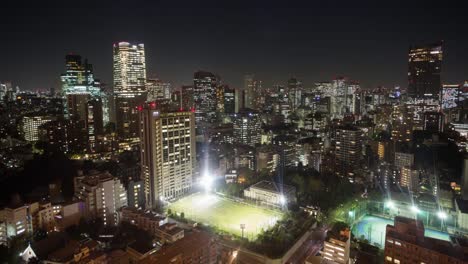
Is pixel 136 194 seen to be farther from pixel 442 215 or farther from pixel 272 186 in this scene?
pixel 442 215

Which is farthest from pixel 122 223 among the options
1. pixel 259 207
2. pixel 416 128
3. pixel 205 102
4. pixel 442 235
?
pixel 205 102

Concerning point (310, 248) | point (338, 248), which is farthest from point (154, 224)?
point (338, 248)

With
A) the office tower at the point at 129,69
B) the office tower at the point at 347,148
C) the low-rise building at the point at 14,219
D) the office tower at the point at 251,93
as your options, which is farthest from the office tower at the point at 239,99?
the low-rise building at the point at 14,219

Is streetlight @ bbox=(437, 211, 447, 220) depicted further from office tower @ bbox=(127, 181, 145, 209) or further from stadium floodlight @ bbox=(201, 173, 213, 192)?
office tower @ bbox=(127, 181, 145, 209)

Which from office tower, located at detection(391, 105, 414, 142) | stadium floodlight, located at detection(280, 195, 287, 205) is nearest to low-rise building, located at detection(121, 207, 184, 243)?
stadium floodlight, located at detection(280, 195, 287, 205)

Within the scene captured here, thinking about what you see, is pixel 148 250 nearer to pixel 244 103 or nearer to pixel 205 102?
pixel 205 102

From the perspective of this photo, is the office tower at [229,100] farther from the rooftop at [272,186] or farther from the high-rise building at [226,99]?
the rooftop at [272,186]
